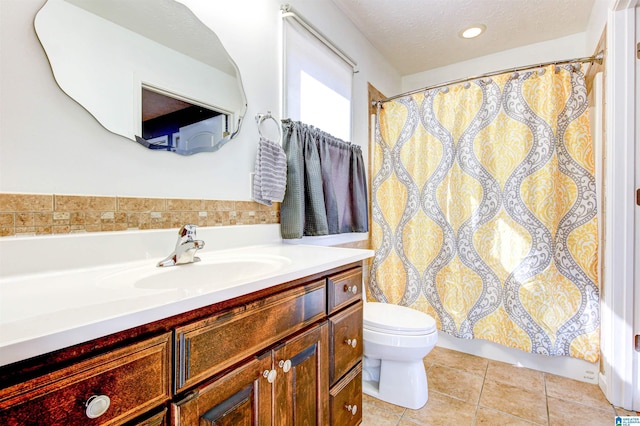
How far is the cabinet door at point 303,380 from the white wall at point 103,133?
0.69 metres

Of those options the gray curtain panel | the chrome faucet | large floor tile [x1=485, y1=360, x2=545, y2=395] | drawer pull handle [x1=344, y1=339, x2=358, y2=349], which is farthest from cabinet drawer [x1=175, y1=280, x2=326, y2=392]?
large floor tile [x1=485, y1=360, x2=545, y2=395]

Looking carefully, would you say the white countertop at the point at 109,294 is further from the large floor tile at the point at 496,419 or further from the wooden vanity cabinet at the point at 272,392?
the large floor tile at the point at 496,419

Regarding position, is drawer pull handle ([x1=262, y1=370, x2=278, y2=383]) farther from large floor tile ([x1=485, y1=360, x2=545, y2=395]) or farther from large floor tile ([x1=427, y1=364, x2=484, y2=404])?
large floor tile ([x1=485, y1=360, x2=545, y2=395])

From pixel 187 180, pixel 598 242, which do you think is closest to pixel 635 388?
pixel 598 242

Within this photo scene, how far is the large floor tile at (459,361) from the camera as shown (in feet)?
6.66

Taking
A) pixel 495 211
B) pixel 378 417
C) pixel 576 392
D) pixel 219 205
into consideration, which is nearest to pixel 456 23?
pixel 495 211

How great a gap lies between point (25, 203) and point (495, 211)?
231cm

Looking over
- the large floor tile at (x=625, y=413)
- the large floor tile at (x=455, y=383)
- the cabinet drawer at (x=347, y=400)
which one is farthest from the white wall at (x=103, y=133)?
the large floor tile at (x=625, y=413)

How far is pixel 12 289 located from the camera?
0.70 meters

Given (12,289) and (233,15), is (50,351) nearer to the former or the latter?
(12,289)

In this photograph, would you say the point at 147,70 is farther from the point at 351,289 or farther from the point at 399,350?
the point at 399,350

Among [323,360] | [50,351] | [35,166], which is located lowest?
[323,360]

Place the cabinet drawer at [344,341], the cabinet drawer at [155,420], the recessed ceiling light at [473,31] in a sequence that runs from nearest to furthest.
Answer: the cabinet drawer at [155,420] → the cabinet drawer at [344,341] → the recessed ceiling light at [473,31]

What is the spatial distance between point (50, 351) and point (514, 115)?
2409 mm
